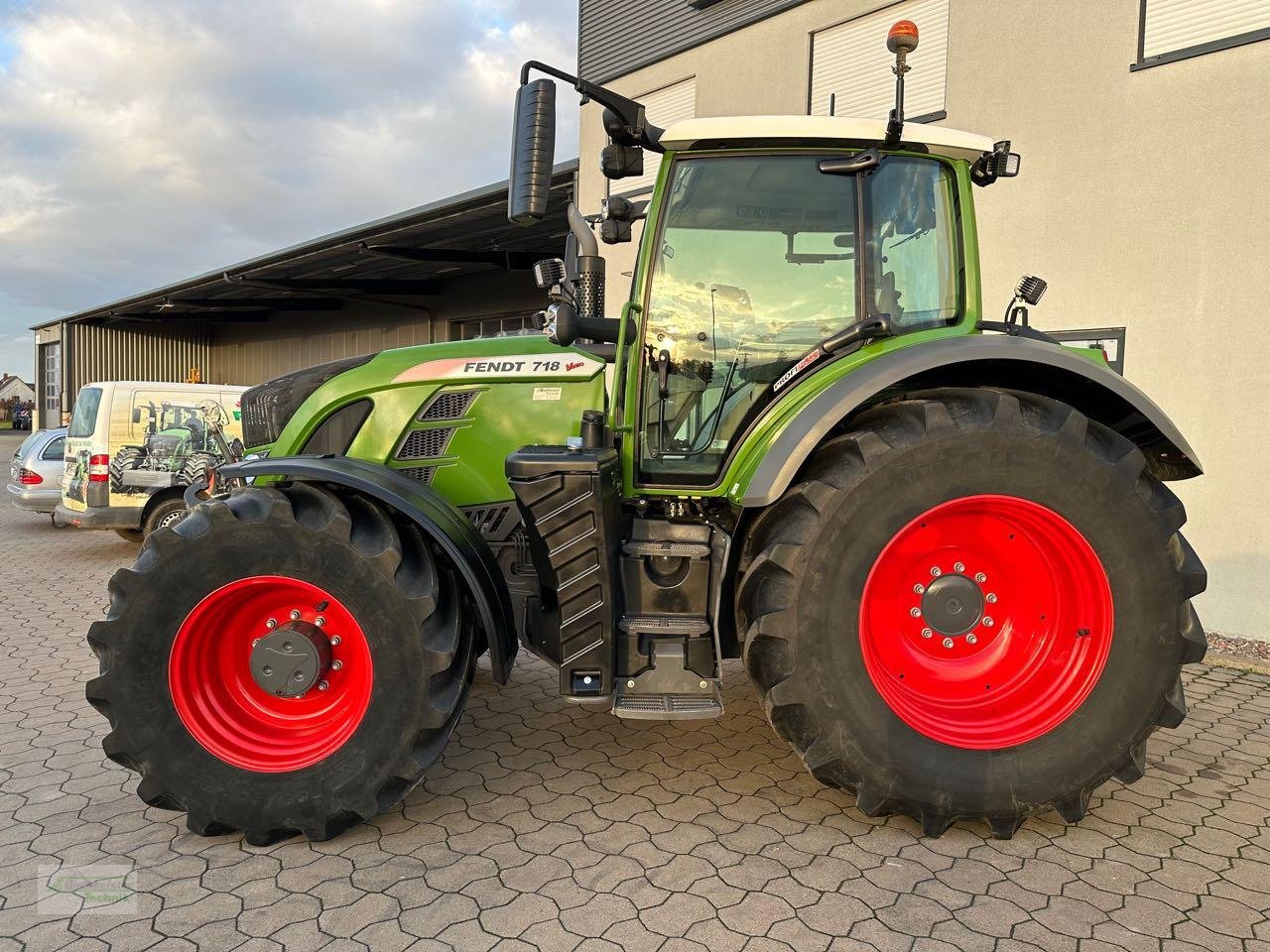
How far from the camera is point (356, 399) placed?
3.34m

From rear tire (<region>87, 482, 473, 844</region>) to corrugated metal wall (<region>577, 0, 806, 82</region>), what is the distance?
23.1ft

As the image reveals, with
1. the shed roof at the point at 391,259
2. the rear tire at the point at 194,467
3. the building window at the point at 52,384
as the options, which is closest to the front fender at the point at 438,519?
the rear tire at the point at 194,467

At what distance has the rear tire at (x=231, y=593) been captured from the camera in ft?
8.43

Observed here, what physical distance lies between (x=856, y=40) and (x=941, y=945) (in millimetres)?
7084

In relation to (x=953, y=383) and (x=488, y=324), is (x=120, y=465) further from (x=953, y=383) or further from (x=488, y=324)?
(x=488, y=324)

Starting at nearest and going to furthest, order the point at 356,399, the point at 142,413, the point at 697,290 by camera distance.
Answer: the point at 697,290 → the point at 356,399 → the point at 142,413

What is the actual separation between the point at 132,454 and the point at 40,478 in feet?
8.08

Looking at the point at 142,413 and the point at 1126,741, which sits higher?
the point at 142,413

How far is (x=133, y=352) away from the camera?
26922mm

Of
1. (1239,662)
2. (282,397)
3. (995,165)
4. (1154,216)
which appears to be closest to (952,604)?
(995,165)

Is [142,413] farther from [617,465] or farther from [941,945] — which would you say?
[941,945]

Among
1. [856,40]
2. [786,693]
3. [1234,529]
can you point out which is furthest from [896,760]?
[856,40]

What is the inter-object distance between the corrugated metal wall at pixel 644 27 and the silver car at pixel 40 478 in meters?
7.66

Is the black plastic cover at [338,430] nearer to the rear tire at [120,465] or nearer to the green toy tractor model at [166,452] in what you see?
the green toy tractor model at [166,452]
